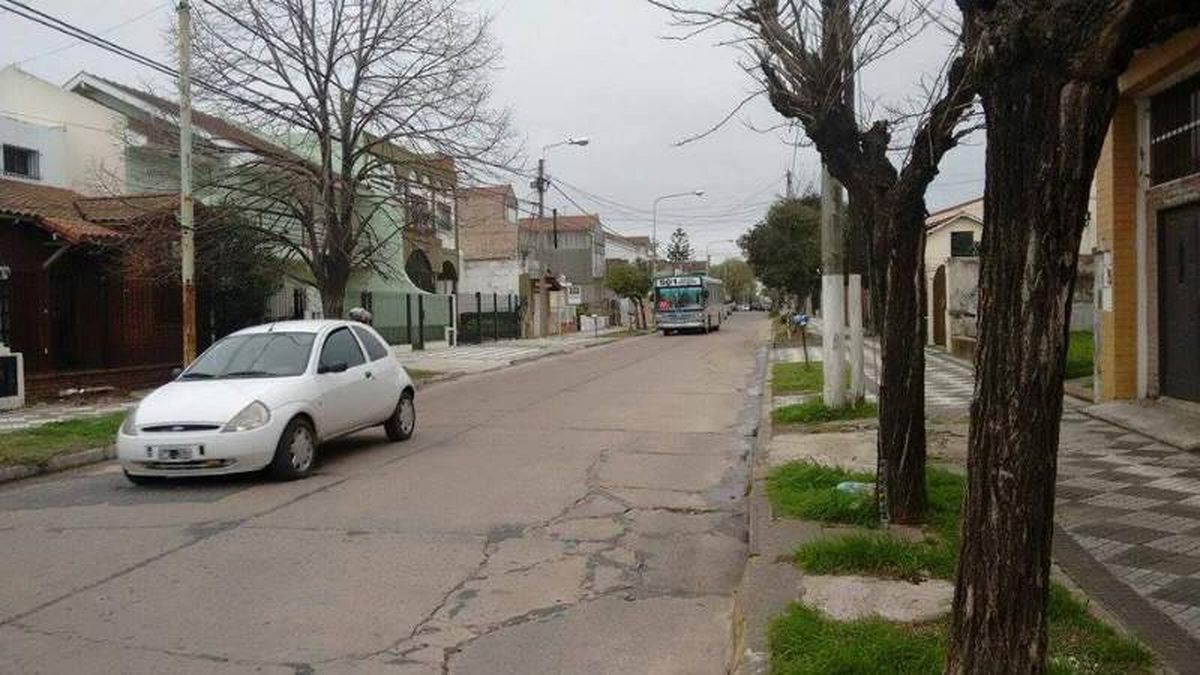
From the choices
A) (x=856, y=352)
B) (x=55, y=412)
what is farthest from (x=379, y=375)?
(x=55, y=412)

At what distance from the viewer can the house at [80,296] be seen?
1733 centimetres

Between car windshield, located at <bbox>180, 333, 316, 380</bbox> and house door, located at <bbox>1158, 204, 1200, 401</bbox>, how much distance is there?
941 centimetres

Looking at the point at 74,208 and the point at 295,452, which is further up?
the point at 74,208

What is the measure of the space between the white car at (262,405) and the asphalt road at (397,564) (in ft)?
1.04

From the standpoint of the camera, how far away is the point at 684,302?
48969 millimetres

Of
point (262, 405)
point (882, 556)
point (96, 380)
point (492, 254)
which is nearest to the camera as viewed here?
point (882, 556)

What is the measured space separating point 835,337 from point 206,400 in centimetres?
781

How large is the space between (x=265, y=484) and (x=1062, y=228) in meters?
7.86

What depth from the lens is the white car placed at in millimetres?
9023

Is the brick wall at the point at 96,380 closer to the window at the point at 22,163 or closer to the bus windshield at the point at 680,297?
the window at the point at 22,163

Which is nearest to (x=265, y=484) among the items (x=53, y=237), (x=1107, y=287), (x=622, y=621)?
(x=622, y=621)

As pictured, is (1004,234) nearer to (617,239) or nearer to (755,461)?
(755,461)

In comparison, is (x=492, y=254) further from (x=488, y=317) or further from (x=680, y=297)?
(x=488, y=317)

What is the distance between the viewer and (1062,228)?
10.2 feet
